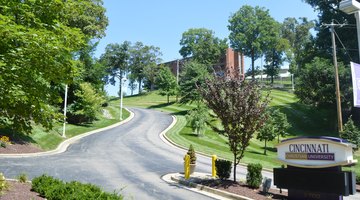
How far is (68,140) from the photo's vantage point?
35938 mm

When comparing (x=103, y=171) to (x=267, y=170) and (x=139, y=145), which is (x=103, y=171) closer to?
(x=267, y=170)

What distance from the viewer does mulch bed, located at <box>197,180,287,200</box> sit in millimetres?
15031

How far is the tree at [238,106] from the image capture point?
653 inches

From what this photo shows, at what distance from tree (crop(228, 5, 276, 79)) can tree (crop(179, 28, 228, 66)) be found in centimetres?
1208

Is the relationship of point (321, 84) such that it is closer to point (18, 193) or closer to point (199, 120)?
point (199, 120)

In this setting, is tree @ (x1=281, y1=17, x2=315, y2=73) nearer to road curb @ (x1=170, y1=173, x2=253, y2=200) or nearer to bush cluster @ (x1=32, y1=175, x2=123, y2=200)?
road curb @ (x1=170, y1=173, x2=253, y2=200)

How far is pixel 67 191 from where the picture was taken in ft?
34.1

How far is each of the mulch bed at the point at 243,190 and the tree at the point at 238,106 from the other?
175 centimetres

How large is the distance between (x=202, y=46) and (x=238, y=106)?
93.0m

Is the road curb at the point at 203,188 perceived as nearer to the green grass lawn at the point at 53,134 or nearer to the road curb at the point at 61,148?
the road curb at the point at 61,148

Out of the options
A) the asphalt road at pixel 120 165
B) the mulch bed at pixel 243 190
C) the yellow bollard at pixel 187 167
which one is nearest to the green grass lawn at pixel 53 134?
the asphalt road at pixel 120 165

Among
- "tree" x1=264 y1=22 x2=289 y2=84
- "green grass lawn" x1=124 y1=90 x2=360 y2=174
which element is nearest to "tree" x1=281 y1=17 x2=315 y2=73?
"tree" x1=264 y1=22 x2=289 y2=84

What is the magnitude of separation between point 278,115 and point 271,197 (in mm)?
24137

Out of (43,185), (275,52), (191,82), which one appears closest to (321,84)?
(191,82)
